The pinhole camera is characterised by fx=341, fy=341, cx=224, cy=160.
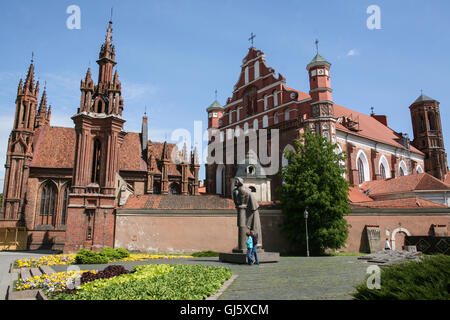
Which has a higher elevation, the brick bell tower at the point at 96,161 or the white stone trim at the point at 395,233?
the brick bell tower at the point at 96,161

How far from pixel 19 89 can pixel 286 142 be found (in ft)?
112

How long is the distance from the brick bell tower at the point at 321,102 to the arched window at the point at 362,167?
29.7 ft

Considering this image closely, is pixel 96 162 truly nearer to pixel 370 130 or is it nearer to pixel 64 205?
pixel 64 205

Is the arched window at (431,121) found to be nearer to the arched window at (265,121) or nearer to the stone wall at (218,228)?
the stone wall at (218,228)

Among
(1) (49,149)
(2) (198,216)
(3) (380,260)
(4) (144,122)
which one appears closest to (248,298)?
(3) (380,260)

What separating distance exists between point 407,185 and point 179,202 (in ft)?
79.4

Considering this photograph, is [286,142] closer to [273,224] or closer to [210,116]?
[273,224]

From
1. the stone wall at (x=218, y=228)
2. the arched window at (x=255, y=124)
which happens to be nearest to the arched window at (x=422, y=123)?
the arched window at (x=255, y=124)

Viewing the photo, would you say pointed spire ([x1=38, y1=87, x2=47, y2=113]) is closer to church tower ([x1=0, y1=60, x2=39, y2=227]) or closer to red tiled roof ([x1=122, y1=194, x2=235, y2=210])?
church tower ([x1=0, y1=60, x2=39, y2=227])

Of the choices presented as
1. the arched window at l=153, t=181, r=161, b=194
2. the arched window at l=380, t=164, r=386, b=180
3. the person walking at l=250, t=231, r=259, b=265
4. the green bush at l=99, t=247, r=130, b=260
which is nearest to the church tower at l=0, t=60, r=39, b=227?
the arched window at l=153, t=181, r=161, b=194

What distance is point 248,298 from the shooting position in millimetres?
8109

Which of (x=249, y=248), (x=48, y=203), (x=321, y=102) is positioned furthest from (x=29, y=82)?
(x=249, y=248)

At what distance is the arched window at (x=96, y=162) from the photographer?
1275 inches

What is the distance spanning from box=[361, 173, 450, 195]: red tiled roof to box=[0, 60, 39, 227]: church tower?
39942mm
